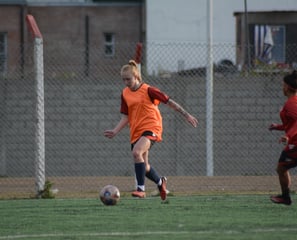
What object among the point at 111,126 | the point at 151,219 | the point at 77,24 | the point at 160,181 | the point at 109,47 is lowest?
the point at 151,219

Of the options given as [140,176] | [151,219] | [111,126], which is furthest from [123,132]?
[151,219]

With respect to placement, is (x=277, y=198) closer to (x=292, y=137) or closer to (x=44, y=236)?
(x=292, y=137)

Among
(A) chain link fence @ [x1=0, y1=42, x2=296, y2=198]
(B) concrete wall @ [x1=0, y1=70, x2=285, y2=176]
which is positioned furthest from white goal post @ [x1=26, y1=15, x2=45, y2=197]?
(B) concrete wall @ [x1=0, y1=70, x2=285, y2=176]

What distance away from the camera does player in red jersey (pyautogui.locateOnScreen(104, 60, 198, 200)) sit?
40.7ft

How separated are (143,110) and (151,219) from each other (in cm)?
280

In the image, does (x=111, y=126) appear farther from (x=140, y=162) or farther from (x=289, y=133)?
(x=289, y=133)

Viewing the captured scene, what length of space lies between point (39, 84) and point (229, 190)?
351 centimetres

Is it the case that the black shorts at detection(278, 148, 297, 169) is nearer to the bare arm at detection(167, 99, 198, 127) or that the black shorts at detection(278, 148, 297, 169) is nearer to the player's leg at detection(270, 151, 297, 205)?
the player's leg at detection(270, 151, 297, 205)

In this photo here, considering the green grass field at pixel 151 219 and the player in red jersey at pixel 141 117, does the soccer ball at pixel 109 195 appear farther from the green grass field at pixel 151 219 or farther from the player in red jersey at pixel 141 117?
the player in red jersey at pixel 141 117

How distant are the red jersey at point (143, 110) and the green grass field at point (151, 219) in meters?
0.92

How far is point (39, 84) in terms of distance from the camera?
45.6 ft

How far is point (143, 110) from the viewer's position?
12.7m

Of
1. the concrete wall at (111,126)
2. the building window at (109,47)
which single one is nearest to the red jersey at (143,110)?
the concrete wall at (111,126)

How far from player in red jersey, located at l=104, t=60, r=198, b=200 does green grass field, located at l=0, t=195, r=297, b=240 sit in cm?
41
